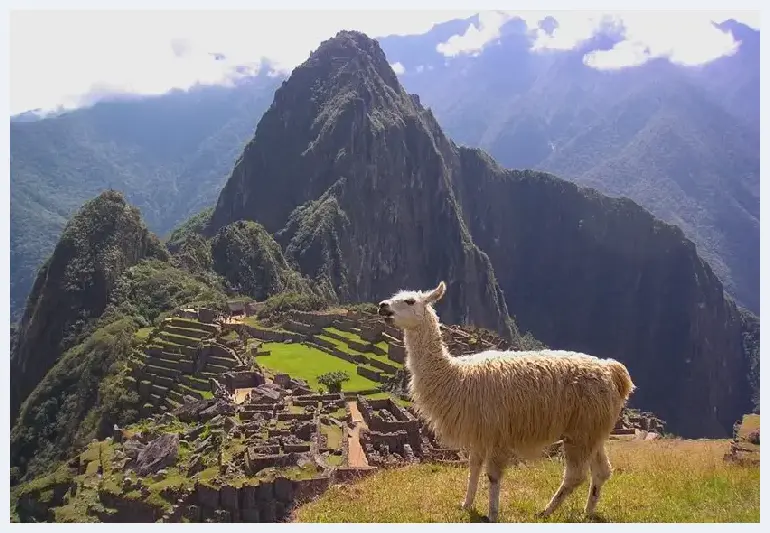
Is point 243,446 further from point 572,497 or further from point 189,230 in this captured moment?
point 189,230

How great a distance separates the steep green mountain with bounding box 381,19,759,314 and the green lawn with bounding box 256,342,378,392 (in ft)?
373

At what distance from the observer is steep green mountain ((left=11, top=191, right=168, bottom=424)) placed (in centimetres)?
6300

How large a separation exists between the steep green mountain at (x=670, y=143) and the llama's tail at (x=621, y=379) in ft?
455

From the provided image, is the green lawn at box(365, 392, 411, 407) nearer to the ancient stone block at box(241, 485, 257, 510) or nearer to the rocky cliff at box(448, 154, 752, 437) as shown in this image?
the ancient stone block at box(241, 485, 257, 510)

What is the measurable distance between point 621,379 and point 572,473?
3.02ft

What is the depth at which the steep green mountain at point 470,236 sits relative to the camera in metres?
106

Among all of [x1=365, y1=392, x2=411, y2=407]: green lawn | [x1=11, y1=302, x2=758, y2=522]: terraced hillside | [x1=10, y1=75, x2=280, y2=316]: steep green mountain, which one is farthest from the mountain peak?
[x1=365, y1=392, x2=411, y2=407]: green lawn

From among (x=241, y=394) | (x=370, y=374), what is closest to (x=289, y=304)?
(x=370, y=374)

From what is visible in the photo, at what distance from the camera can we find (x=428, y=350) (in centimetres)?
616

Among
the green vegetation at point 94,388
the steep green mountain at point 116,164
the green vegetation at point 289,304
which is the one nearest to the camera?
the green vegetation at point 94,388

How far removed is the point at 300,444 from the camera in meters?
15.8

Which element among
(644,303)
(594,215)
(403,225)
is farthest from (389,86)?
(644,303)

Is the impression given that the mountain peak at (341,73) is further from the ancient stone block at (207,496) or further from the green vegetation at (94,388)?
the ancient stone block at (207,496)

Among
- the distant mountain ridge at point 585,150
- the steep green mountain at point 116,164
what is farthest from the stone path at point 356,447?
the distant mountain ridge at point 585,150
